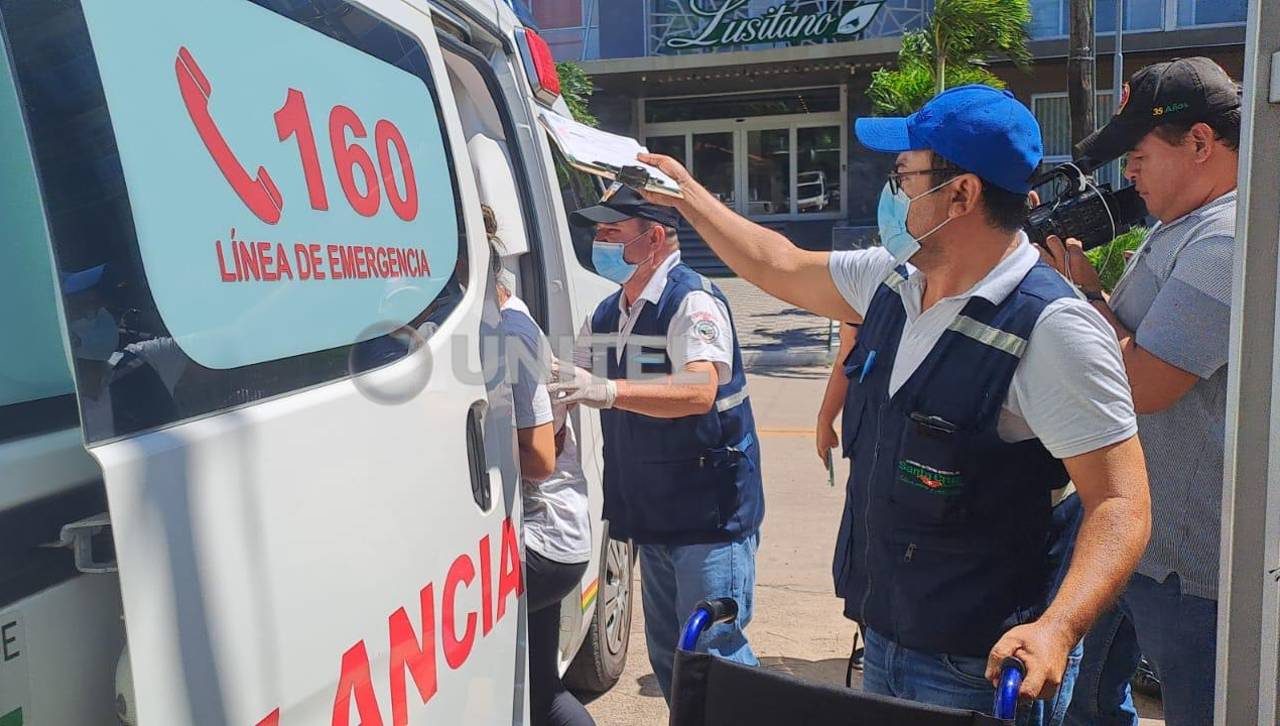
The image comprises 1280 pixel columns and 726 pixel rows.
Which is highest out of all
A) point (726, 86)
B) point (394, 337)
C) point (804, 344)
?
point (726, 86)

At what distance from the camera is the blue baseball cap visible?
1811mm

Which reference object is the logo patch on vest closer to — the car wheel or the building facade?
the car wheel

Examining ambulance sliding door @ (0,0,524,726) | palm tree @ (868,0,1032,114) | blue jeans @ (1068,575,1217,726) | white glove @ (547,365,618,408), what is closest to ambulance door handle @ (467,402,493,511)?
ambulance sliding door @ (0,0,524,726)

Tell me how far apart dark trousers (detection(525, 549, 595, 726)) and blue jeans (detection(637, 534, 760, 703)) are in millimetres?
286

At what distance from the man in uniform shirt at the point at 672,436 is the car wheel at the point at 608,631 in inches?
21.2

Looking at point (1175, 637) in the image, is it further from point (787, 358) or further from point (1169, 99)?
point (787, 358)

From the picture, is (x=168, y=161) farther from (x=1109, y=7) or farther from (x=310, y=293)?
(x=1109, y=7)

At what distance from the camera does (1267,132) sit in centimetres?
128

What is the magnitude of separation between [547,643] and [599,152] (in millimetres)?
1175

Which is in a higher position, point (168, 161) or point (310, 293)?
point (168, 161)

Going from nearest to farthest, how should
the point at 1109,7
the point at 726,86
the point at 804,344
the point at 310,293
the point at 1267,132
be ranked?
the point at 1267,132
the point at 310,293
the point at 804,344
the point at 1109,7
the point at 726,86

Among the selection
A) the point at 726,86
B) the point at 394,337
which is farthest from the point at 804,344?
the point at 394,337

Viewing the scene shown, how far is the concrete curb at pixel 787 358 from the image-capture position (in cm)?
1115

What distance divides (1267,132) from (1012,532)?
799 millimetres
